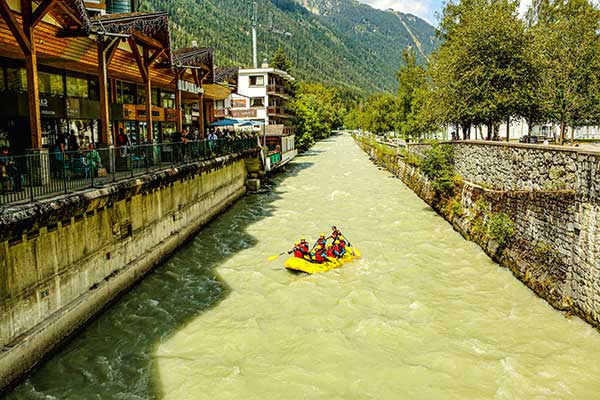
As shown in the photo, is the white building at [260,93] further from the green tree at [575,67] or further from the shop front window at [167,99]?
the green tree at [575,67]

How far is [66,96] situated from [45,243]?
12877mm

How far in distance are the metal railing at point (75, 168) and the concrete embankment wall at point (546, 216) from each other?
11.8 metres

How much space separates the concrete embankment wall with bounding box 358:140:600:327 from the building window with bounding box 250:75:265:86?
50.8 meters

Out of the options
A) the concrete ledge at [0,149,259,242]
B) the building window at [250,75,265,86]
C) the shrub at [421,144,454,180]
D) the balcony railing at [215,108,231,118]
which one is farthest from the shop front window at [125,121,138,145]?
the building window at [250,75,265,86]

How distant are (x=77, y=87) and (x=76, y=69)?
1.01 m

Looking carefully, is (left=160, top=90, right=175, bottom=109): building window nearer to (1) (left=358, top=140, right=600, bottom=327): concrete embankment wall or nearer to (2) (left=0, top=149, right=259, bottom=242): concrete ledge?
(2) (left=0, top=149, right=259, bottom=242): concrete ledge

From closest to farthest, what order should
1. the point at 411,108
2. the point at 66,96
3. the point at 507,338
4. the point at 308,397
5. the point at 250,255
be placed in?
the point at 308,397 < the point at 507,338 < the point at 250,255 < the point at 66,96 < the point at 411,108

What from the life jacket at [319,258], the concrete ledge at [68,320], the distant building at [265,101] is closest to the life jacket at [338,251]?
the life jacket at [319,258]

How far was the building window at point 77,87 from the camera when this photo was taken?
2119 centimetres

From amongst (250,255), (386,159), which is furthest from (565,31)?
(250,255)

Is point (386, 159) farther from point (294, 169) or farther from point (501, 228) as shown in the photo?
point (501, 228)

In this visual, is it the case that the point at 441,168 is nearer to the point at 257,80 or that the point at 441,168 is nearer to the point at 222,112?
the point at 222,112

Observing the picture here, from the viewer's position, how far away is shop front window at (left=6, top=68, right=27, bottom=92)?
16.9 m

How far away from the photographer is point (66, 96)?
20.8 m
